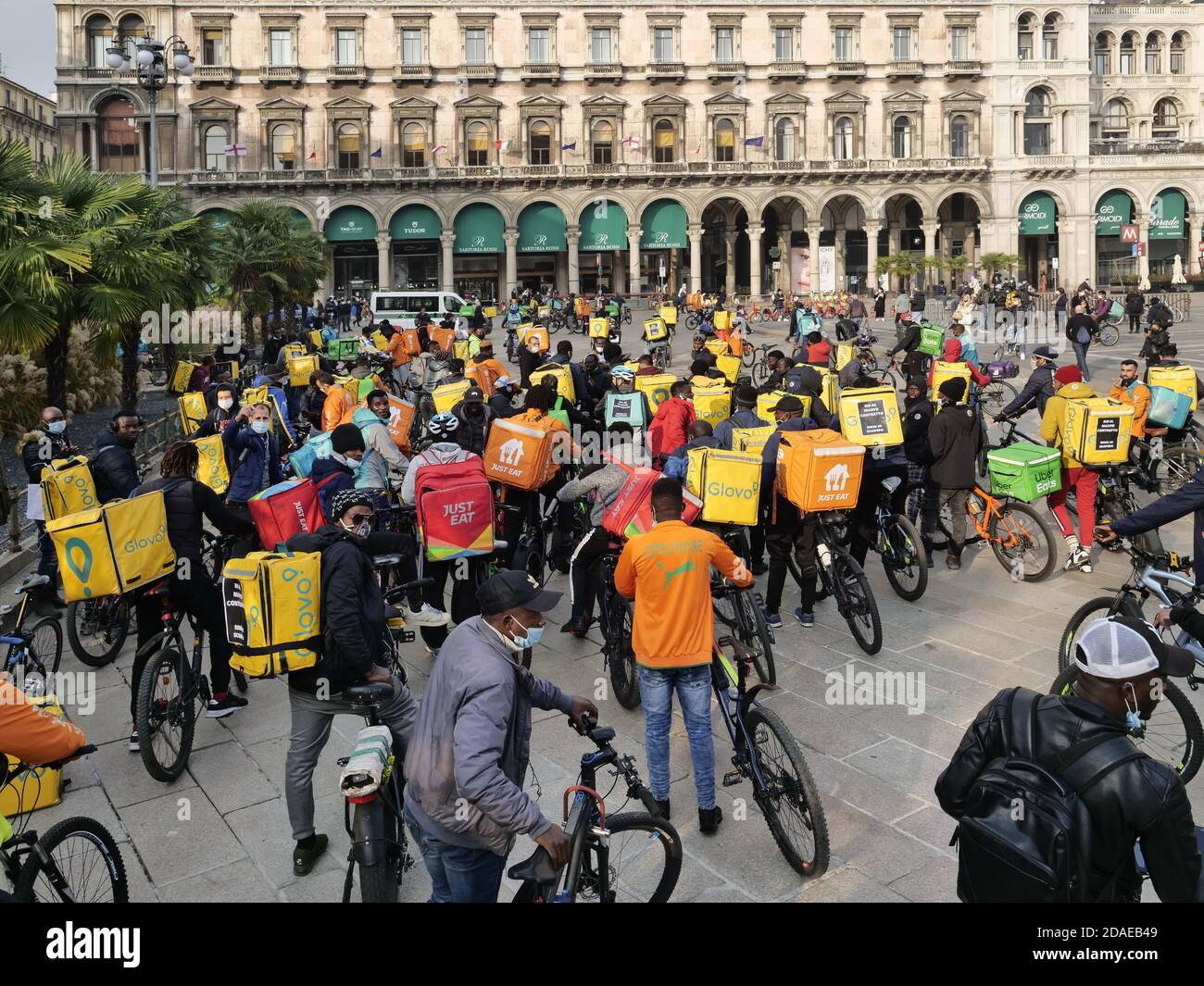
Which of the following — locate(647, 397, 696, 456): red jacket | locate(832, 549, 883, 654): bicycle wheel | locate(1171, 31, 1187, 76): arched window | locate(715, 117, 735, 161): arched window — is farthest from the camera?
locate(1171, 31, 1187, 76): arched window

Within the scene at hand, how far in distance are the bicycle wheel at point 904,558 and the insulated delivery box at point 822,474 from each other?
129cm

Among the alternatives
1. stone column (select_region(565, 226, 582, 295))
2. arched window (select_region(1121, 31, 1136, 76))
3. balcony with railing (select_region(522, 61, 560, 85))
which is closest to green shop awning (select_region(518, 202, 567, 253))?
stone column (select_region(565, 226, 582, 295))

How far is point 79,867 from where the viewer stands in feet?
14.8

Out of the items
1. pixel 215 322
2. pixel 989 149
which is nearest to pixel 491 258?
pixel 989 149

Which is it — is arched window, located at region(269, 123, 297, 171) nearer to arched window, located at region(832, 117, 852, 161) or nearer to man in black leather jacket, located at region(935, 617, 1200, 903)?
arched window, located at region(832, 117, 852, 161)

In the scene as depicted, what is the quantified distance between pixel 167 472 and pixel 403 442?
172 inches

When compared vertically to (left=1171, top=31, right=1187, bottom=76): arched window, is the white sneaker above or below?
below

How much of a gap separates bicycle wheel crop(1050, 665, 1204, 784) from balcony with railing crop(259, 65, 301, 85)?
51.4 meters

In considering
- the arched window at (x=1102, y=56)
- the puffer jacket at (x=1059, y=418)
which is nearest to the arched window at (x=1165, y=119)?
the arched window at (x=1102, y=56)

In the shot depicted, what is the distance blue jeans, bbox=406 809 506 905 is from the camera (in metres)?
3.90

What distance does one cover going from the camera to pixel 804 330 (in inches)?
880

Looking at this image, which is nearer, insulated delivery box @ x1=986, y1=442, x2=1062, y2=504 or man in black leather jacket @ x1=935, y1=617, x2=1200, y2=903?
man in black leather jacket @ x1=935, y1=617, x2=1200, y2=903

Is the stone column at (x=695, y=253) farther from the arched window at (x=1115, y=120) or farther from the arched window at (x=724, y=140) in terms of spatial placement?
the arched window at (x=1115, y=120)
